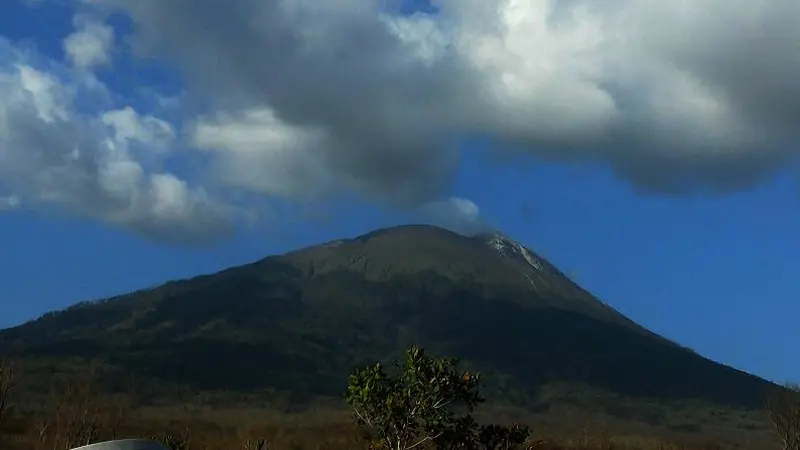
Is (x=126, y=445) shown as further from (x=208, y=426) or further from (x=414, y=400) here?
(x=208, y=426)

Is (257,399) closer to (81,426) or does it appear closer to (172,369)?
(172,369)

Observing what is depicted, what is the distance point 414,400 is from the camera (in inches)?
828

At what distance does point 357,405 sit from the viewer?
69.5 ft

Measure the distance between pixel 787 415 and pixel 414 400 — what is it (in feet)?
185

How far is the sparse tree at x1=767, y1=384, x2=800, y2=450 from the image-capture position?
2653 inches

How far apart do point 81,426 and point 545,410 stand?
518 ft

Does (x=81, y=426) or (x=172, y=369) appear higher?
(x=172, y=369)

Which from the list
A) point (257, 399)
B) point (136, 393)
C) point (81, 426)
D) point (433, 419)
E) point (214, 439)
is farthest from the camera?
point (257, 399)

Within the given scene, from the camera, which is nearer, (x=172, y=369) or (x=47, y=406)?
(x=47, y=406)

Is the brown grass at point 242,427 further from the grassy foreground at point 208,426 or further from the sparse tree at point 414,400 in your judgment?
the sparse tree at point 414,400

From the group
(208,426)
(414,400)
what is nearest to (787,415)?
(414,400)

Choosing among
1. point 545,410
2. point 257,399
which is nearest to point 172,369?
point 257,399

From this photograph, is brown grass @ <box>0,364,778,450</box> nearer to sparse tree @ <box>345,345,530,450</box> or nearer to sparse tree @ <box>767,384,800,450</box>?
sparse tree @ <box>345,345,530,450</box>

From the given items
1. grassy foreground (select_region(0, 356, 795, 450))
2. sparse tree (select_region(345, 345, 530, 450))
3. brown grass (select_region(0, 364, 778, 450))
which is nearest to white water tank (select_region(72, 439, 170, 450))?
sparse tree (select_region(345, 345, 530, 450))
